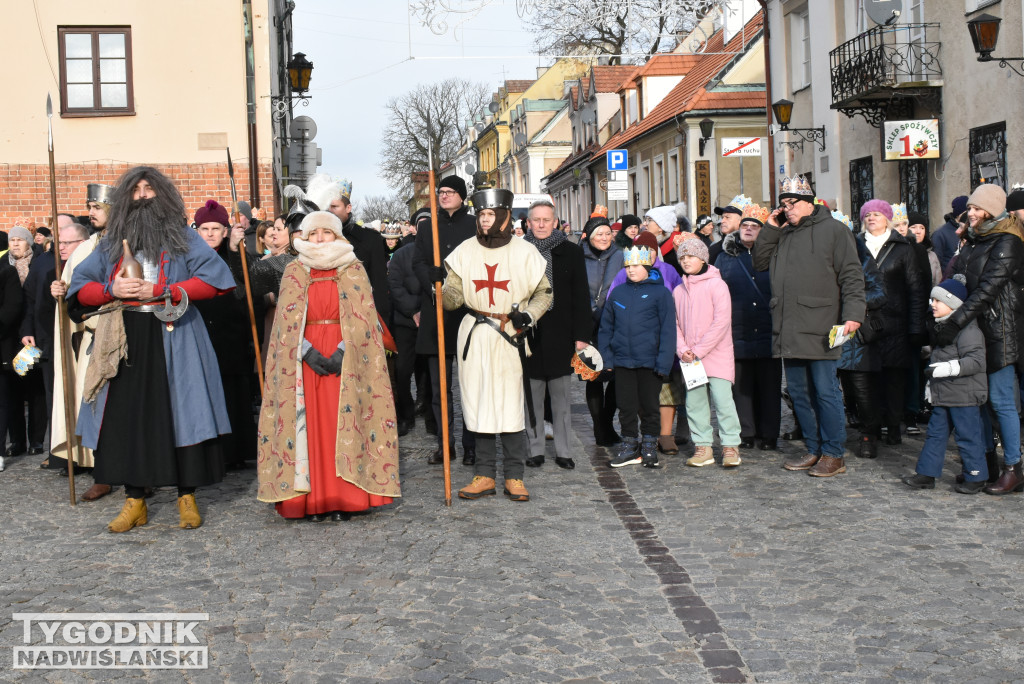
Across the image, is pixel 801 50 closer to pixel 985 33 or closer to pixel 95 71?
pixel 985 33

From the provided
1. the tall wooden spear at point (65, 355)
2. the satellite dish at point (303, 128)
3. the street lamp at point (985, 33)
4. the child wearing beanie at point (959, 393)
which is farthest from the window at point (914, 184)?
the tall wooden spear at point (65, 355)

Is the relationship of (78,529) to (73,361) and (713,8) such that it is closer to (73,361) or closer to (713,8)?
(73,361)

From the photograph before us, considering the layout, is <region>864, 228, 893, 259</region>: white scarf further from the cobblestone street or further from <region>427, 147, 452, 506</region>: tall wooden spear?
<region>427, 147, 452, 506</region>: tall wooden spear

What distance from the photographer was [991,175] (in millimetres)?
17781

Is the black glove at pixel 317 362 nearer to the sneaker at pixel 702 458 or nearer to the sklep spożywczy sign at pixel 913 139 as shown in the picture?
the sneaker at pixel 702 458

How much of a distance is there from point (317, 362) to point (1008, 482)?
14.7ft

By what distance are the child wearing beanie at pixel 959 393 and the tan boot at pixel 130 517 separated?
16.3ft

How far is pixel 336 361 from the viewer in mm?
7535

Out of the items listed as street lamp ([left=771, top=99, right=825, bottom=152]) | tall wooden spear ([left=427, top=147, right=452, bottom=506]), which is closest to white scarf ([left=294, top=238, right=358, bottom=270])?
tall wooden spear ([left=427, top=147, right=452, bottom=506])

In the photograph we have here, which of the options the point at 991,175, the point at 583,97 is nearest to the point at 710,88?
the point at 991,175

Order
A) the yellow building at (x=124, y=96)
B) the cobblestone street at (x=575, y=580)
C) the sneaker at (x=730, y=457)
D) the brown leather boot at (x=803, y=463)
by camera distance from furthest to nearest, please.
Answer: the yellow building at (x=124, y=96) < the sneaker at (x=730, y=457) < the brown leather boot at (x=803, y=463) < the cobblestone street at (x=575, y=580)

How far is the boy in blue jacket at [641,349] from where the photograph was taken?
9469 mm

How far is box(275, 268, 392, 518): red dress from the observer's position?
7.57m

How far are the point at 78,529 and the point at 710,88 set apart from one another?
30.2 meters
